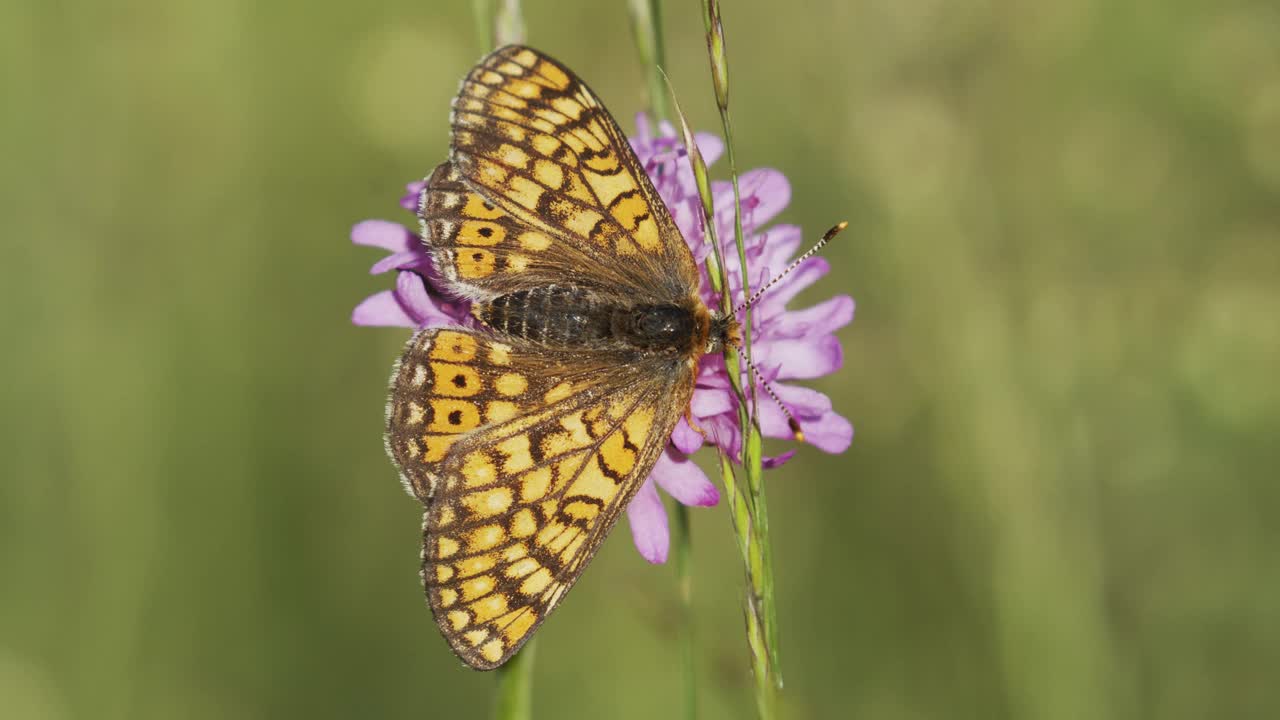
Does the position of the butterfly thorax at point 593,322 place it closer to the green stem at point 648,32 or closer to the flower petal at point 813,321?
the flower petal at point 813,321

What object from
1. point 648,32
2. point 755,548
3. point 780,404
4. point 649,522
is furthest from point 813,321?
point 755,548

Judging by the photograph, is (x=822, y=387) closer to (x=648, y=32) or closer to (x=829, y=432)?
(x=829, y=432)

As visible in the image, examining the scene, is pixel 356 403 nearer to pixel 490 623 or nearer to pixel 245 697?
pixel 245 697

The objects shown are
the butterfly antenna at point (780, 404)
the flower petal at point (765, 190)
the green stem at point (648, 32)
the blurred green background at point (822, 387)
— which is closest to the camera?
the butterfly antenna at point (780, 404)

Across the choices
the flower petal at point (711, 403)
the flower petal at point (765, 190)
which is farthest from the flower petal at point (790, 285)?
the flower petal at point (711, 403)

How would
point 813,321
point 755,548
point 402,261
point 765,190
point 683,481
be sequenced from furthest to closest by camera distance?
point 765,190
point 813,321
point 402,261
point 683,481
point 755,548

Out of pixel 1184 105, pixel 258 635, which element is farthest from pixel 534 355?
pixel 1184 105

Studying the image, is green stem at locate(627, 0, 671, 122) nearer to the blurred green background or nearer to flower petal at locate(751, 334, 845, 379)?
flower petal at locate(751, 334, 845, 379)
